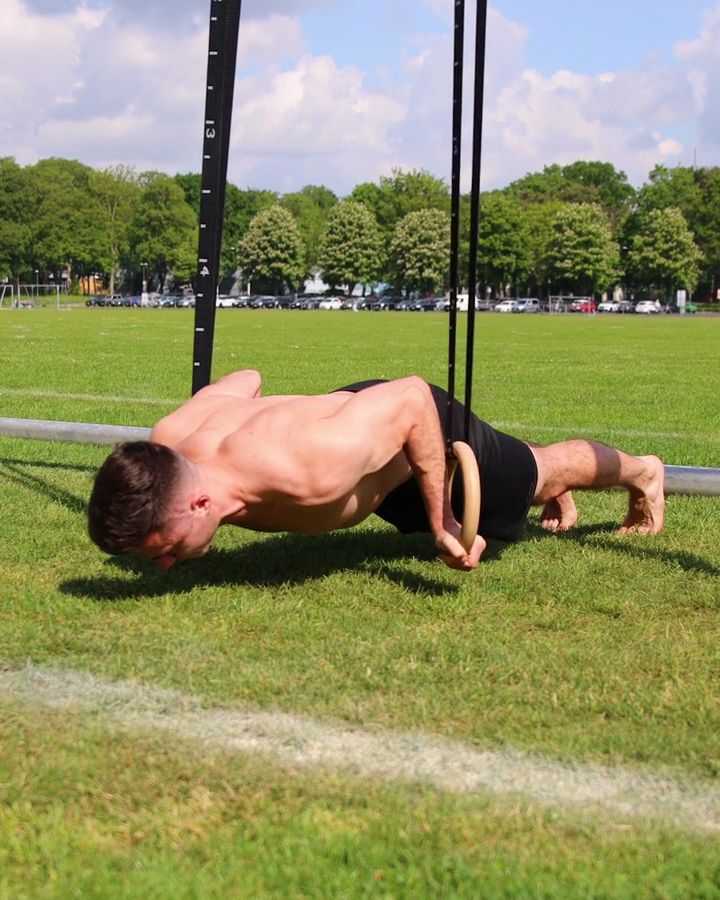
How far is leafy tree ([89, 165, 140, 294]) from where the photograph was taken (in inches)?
4496

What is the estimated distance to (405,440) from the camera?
16.0 feet

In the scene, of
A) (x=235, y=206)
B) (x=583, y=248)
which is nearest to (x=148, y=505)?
(x=583, y=248)

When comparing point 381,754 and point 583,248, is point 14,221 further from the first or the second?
point 381,754

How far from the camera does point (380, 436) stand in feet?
15.5

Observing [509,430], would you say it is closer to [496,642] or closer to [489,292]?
[496,642]

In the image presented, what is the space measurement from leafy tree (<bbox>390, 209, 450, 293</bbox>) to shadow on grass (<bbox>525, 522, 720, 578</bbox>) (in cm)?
9597

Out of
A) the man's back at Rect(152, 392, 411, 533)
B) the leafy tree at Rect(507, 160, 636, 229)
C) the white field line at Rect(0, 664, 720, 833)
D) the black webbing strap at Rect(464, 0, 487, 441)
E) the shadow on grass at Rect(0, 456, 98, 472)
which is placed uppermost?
the leafy tree at Rect(507, 160, 636, 229)

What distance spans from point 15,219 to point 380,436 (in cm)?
11710

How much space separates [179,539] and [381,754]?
1324 millimetres

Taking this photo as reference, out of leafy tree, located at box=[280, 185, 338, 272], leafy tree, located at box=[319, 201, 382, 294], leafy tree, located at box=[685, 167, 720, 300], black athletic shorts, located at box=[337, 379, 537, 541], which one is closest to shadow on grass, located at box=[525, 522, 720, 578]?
black athletic shorts, located at box=[337, 379, 537, 541]

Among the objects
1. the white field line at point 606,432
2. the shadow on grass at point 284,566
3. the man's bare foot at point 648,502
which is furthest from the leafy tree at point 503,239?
the shadow on grass at point 284,566

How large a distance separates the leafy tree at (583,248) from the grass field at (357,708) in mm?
95277

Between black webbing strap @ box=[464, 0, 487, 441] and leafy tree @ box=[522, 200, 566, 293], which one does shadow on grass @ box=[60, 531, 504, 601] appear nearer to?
black webbing strap @ box=[464, 0, 487, 441]

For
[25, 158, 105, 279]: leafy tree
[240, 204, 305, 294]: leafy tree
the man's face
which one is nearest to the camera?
the man's face
